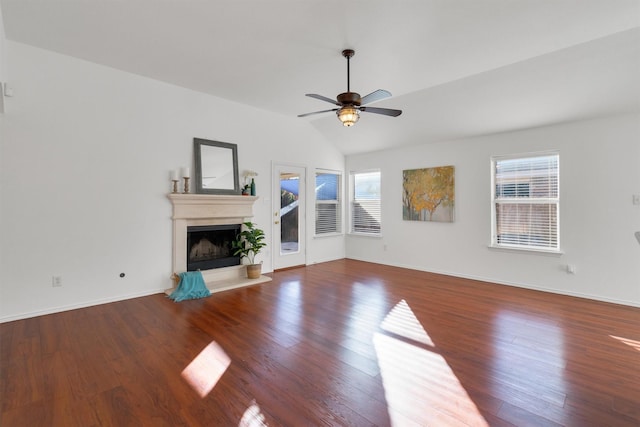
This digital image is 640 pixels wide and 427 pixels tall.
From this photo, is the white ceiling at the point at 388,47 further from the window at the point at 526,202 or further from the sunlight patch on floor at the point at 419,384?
the sunlight patch on floor at the point at 419,384

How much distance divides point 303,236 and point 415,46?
4047 millimetres

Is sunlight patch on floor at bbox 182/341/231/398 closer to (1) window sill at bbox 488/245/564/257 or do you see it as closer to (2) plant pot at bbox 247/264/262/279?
(2) plant pot at bbox 247/264/262/279

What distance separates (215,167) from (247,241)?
134 cm

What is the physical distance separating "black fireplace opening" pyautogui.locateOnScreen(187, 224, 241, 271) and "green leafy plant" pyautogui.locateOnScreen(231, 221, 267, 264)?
3.7 inches

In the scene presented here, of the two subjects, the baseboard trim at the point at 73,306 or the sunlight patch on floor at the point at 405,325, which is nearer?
the sunlight patch on floor at the point at 405,325

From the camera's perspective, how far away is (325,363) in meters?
2.45

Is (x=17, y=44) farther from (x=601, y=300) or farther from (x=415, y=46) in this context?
(x=601, y=300)

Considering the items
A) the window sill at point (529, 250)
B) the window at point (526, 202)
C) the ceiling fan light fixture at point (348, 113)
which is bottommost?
the window sill at point (529, 250)

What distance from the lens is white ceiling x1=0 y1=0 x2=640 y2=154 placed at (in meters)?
2.68

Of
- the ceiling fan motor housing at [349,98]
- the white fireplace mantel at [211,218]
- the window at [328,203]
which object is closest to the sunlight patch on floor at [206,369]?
the white fireplace mantel at [211,218]

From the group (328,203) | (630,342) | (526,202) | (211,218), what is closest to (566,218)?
(526,202)

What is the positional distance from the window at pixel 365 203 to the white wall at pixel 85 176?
3499mm

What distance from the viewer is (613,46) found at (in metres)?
3.08

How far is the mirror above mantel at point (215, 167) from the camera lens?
4.68 metres
